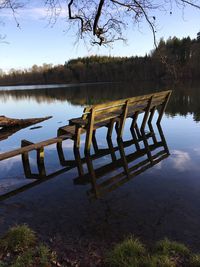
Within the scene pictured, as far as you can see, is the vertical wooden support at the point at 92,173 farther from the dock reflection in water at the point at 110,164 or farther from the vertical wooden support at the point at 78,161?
the vertical wooden support at the point at 78,161

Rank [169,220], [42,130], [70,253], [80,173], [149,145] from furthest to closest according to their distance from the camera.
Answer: [42,130] → [149,145] → [80,173] → [169,220] → [70,253]

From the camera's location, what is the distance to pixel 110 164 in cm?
943

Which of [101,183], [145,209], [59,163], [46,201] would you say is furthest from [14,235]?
[59,163]

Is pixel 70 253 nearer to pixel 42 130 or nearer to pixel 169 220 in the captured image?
pixel 169 220

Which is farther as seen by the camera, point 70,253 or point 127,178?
point 127,178

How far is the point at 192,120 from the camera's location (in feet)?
59.2

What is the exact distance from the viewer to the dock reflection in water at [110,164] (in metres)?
7.60

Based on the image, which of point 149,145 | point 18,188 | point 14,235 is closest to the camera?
point 14,235

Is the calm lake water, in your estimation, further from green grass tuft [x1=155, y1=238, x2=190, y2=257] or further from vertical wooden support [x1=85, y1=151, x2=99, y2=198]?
green grass tuft [x1=155, y1=238, x2=190, y2=257]

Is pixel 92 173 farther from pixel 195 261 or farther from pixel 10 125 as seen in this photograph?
pixel 10 125

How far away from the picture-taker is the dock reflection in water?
7.60m

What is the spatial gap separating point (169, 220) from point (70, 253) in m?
2.00

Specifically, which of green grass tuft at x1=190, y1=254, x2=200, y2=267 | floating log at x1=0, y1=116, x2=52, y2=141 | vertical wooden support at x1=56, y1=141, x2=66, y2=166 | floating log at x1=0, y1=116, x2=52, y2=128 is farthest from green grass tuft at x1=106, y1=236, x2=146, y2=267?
floating log at x1=0, y1=116, x2=52, y2=128

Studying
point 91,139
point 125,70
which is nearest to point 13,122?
point 91,139
